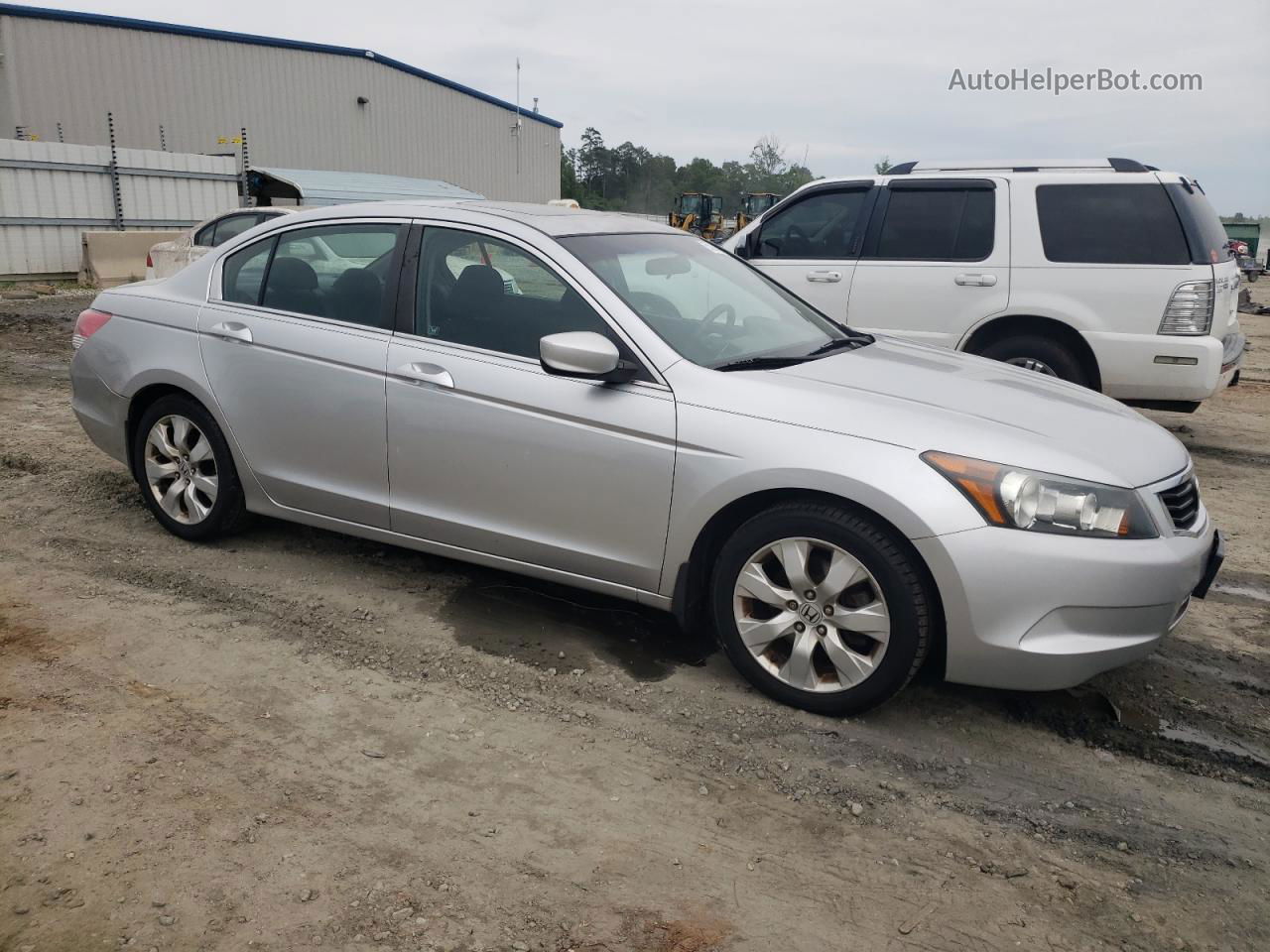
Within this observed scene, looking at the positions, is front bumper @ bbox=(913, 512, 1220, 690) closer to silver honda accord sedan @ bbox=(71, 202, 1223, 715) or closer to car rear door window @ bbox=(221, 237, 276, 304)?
silver honda accord sedan @ bbox=(71, 202, 1223, 715)

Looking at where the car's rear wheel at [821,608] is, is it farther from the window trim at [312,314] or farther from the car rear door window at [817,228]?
→ the car rear door window at [817,228]

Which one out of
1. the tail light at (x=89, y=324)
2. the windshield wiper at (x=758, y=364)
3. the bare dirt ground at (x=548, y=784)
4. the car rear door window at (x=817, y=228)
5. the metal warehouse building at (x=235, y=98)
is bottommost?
the bare dirt ground at (x=548, y=784)

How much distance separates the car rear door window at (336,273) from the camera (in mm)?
4344

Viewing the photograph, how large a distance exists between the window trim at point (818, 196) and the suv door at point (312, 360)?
14.0 feet

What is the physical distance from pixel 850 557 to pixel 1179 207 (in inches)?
195

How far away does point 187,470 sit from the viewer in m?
4.90

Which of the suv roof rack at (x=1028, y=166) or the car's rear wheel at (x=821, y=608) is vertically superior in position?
the suv roof rack at (x=1028, y=166)

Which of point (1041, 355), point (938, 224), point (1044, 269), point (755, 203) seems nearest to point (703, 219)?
point (755, 203)

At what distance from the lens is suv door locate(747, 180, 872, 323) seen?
25.5 ft

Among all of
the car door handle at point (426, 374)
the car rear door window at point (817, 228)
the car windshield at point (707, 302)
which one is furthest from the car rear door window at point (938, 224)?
the car door handle at point (426, 374)

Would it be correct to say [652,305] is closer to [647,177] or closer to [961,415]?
[961,415]

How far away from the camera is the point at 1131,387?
6859mm

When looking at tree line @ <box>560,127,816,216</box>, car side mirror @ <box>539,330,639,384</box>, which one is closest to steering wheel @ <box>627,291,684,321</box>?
car side mirror @ <box>539,330,639,384</box>

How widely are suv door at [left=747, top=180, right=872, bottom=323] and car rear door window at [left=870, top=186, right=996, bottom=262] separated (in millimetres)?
216
